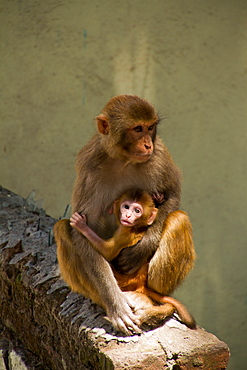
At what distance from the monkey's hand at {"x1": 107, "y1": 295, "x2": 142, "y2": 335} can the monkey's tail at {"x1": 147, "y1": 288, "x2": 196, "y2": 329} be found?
185mm

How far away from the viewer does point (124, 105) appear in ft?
8.64

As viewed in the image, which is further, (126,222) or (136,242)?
(136,242)

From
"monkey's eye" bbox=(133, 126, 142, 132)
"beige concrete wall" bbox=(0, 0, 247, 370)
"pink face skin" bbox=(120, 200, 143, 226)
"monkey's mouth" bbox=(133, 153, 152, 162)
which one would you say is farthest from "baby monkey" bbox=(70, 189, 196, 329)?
"beige concrete wall" bbox=(0, 0, 247, 370)

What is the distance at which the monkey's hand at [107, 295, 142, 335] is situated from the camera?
8.62 ft

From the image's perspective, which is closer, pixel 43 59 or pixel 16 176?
pixel 43 59

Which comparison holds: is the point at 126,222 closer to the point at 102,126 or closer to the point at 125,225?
the point at 125,225

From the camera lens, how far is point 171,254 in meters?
2.75

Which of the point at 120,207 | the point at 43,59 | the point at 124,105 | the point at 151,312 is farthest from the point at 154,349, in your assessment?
the point at 43,59

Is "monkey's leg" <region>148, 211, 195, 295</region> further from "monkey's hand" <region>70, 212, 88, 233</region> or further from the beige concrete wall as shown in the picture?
the beige concrete wall

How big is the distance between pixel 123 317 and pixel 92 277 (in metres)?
0.28

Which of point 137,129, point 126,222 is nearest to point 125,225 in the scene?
point 126,222

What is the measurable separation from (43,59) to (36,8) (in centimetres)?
55

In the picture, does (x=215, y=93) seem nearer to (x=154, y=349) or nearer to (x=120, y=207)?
(x=120, y=207)

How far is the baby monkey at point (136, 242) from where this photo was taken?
8.84ft
